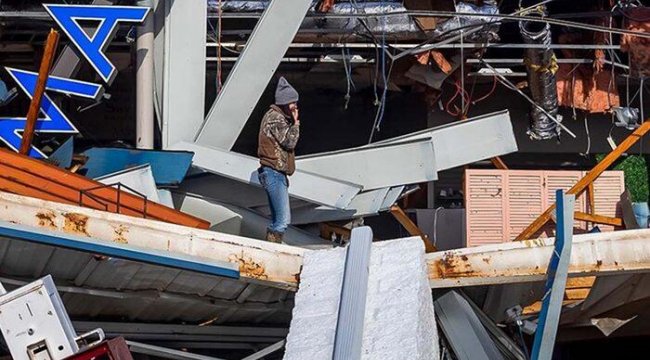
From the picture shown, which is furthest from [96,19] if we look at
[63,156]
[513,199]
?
[513,199]

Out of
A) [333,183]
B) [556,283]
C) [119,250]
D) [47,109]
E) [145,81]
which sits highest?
[145,81]

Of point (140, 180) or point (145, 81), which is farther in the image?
point (145, 81)

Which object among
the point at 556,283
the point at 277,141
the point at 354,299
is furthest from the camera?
the point at 277,141

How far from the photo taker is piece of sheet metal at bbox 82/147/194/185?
12.7m

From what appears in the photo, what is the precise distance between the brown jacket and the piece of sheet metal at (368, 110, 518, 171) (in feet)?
6.50

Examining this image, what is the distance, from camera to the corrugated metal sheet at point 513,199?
13.7 metres

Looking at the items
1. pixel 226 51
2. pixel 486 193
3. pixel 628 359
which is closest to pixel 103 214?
pixel 486 193

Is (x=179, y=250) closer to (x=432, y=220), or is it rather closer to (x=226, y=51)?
(x=432, y=220)

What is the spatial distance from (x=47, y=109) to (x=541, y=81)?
581cm

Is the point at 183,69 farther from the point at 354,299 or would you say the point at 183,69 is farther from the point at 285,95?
the point at 354,299

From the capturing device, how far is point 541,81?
15.5 m

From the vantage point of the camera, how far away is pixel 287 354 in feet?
29.8

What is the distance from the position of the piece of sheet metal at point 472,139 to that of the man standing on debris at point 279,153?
195cm

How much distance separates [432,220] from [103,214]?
210 inches
